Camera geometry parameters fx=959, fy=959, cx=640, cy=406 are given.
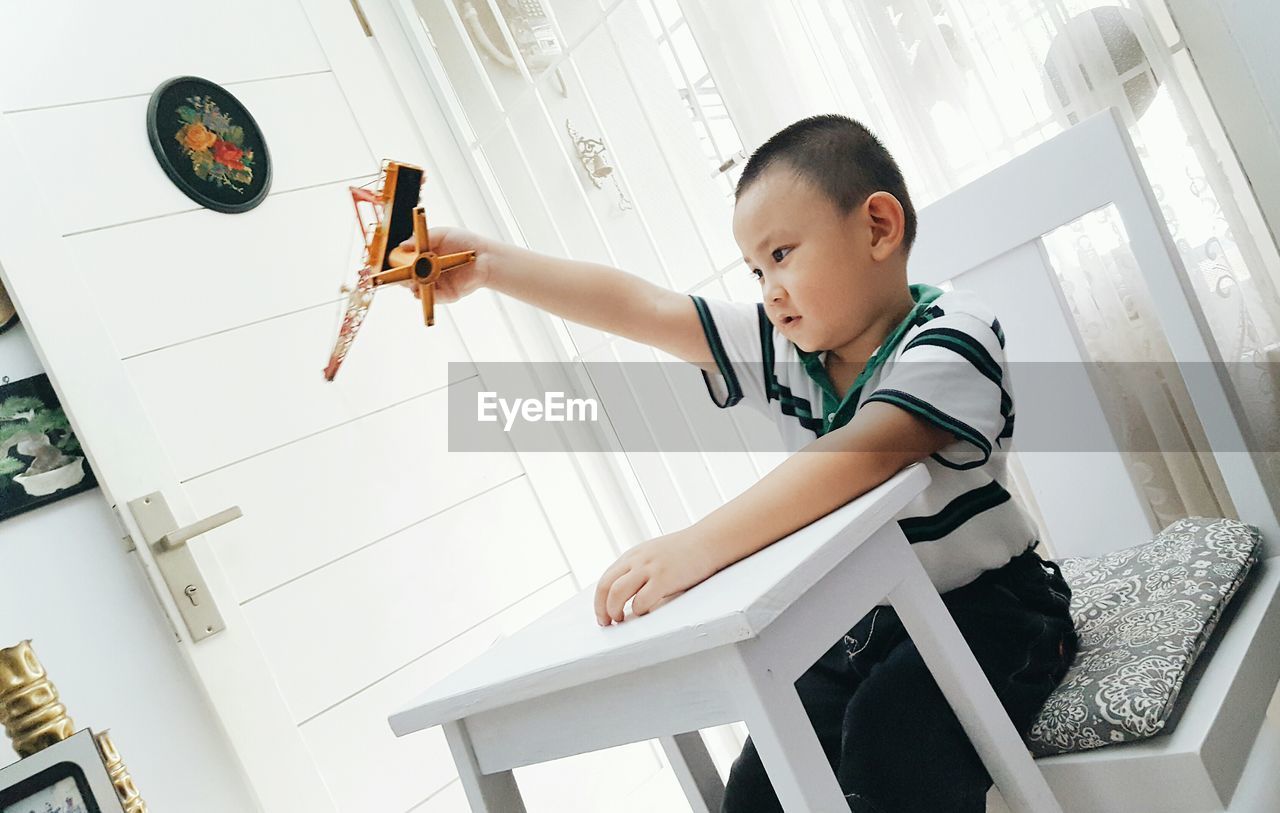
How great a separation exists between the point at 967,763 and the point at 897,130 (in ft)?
2.82

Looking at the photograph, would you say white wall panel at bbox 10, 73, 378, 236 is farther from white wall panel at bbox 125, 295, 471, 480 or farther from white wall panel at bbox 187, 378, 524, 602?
white wall panel at bbox 187, 378, 524, 602

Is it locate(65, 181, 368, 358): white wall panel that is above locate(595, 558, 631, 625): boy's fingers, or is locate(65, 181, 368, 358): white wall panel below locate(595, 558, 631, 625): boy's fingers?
above

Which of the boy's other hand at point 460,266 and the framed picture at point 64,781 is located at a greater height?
the boy's other hand at point 460,266

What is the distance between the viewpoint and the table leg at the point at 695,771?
2.87ft

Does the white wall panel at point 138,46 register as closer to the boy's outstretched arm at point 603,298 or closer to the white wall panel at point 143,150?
the white wall panel at point 143,150

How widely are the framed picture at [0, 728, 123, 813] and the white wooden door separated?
0.25 meters

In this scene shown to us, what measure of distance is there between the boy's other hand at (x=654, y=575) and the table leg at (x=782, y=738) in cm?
11

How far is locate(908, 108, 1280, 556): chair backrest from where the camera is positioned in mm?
971

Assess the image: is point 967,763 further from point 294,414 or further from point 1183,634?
point 294,414

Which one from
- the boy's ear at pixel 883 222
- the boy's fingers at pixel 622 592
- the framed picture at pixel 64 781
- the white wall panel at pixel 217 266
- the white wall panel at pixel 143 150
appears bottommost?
the framed picture at pixel 64 781

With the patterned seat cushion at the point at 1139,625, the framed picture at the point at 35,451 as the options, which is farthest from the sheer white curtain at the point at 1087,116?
the framed picture at the point at 35,451

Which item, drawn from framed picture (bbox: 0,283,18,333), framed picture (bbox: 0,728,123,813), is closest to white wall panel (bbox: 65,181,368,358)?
framed picture (bbox: 0,283,18,333)

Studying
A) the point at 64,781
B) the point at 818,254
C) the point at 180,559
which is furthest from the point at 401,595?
the point at 818,254

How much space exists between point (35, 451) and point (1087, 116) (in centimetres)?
154
